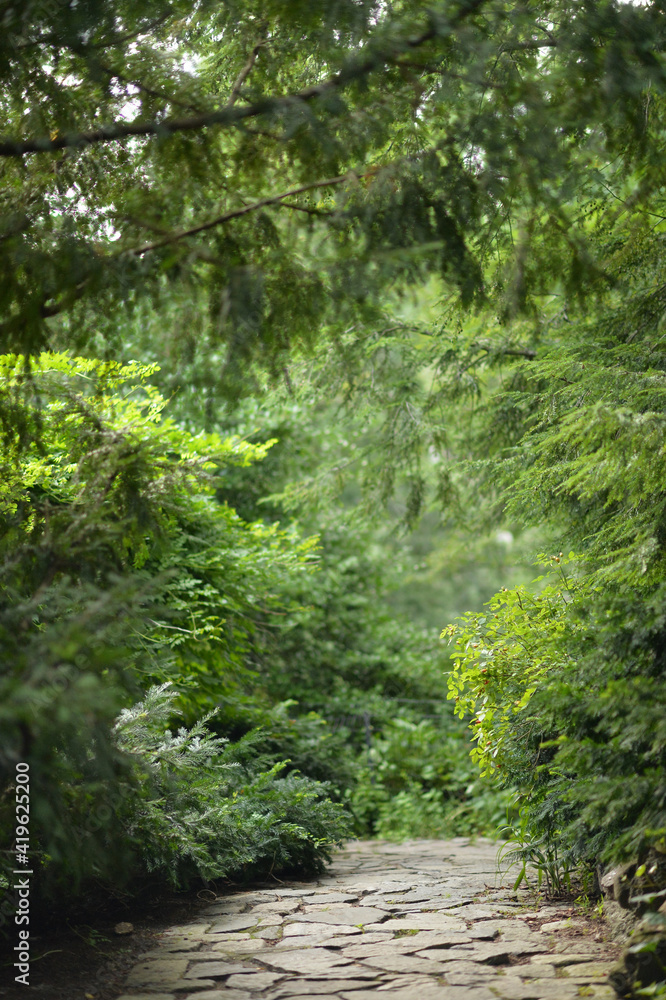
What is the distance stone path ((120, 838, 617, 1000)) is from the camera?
3102mm

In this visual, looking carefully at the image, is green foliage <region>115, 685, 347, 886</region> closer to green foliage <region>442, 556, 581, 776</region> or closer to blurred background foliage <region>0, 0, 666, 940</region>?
blurred background foliage <region>0, 0, 666, 940</region>

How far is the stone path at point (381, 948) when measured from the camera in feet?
10.2

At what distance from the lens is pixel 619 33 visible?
324cm

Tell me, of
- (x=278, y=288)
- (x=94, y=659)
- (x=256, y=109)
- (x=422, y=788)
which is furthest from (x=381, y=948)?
(x=422, y=788)

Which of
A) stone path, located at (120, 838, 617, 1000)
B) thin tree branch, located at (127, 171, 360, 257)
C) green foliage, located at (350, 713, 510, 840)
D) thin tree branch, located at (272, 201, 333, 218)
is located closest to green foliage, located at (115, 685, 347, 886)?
stone path, located at (120, 838, 617, 1000)

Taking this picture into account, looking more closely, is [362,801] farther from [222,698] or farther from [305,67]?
[305,67]

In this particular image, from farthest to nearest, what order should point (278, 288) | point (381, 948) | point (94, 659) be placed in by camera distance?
point (381, 948) → point (278, 288) → point (94, 659)

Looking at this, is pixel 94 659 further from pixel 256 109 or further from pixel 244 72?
pixel 244 72

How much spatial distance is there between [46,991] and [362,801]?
247 inches

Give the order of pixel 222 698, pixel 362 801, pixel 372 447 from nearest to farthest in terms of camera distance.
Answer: pixel 222 698 → pixel 372 447 → pixel 362 801

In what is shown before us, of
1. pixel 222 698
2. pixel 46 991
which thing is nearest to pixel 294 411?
pixel 222 698

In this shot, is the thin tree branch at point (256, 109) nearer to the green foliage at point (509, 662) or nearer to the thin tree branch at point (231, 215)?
the thin tree branch at point (231, 215)

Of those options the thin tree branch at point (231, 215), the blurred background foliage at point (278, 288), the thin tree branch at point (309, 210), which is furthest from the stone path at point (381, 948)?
the thin tree branch at point (309, 210)

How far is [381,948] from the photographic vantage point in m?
3.67
